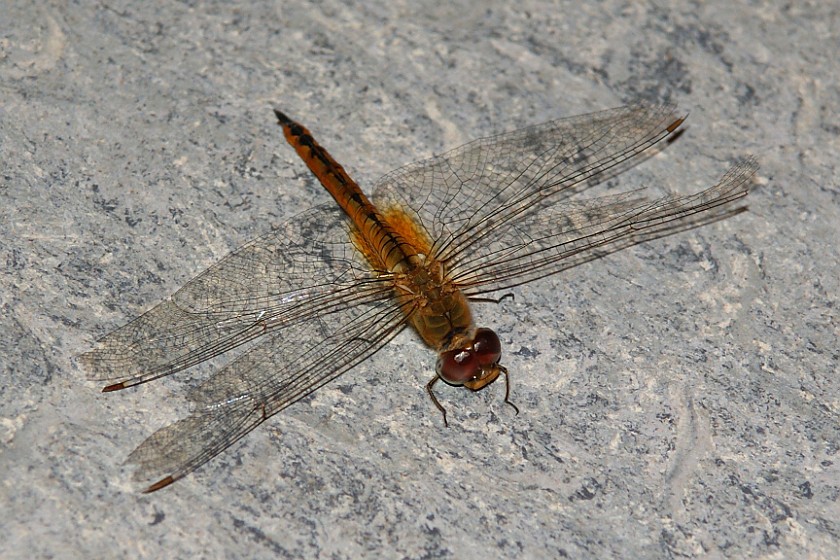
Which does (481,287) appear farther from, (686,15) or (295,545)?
(686,15)

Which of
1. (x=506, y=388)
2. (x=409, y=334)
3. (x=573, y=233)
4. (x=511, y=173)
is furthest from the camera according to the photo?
(x=511, y=173)

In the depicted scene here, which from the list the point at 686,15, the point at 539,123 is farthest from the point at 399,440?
the point at 686,15

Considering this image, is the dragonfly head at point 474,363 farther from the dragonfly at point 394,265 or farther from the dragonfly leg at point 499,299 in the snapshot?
the dragonfly leg at point 499,299

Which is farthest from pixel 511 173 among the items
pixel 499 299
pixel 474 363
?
pixel 474 363

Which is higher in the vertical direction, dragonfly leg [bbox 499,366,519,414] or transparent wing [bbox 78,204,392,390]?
transparent wing [bbox 78,204,392,390]

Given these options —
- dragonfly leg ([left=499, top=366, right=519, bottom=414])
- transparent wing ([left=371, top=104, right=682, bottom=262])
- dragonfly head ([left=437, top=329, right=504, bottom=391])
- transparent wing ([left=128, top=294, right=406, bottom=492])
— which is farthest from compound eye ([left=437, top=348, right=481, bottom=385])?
transparent wing ([left=371, top=104, right=682, bottom=262])

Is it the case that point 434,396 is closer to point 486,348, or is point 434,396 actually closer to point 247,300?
point 486,348

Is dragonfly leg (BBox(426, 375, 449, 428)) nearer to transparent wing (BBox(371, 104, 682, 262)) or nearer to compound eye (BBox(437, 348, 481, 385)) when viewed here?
compound eye (BBox(437, 348, 481, 385))

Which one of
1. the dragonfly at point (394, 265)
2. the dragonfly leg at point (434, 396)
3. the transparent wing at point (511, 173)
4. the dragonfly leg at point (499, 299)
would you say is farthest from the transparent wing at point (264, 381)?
the transparent wing at point (511, 173)
